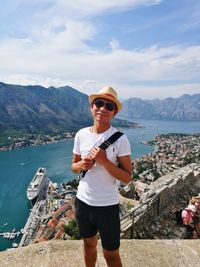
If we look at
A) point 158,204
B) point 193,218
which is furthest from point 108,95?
point 158,204

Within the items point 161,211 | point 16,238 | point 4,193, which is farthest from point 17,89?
point 161,211

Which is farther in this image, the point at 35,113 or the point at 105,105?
the point at 35,113

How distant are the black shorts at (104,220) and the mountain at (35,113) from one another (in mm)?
108243

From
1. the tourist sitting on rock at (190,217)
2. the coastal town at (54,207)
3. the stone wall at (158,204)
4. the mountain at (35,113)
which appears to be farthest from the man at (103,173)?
the mountain at (35,113)

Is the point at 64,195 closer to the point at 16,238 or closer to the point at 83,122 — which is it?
the point at 16,238

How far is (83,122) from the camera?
15588 centimetres

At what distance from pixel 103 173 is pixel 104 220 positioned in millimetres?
344

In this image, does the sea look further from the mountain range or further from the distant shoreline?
the mountain range

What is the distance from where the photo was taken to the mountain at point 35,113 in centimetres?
12231

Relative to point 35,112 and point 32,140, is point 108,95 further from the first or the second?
point 35,112

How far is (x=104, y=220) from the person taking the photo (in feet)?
6.61

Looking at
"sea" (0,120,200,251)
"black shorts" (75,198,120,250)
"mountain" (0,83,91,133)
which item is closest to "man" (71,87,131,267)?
"black shorts" (75,198,120,250)

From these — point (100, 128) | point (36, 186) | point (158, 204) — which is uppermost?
point (100, 128)

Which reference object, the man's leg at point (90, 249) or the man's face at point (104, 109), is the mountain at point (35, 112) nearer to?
the man's leg at point (90, 249)
